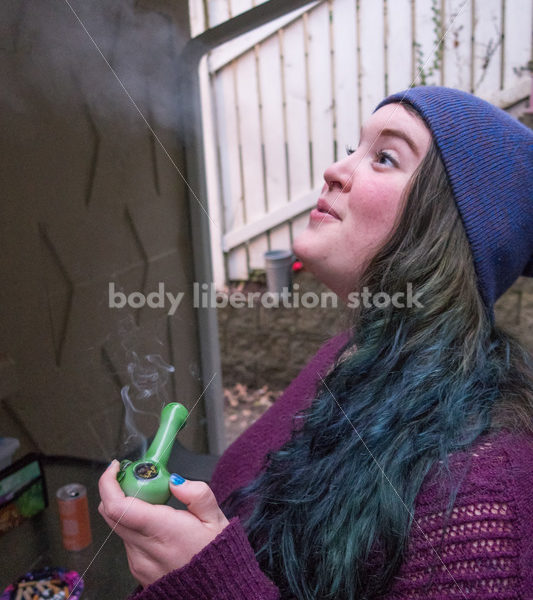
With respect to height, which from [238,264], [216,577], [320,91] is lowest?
[216,577]

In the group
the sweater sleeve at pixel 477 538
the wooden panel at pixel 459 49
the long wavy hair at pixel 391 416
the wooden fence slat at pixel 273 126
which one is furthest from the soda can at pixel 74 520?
the wooden panel at pixel 459 49

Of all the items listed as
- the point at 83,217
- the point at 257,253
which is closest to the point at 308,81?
the point at 257,253

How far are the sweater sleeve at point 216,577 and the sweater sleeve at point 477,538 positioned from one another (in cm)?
13

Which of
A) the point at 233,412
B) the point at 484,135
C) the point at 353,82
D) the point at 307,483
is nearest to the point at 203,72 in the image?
the point at 353,82

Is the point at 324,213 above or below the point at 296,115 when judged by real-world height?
below

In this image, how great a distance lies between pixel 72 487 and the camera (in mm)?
522

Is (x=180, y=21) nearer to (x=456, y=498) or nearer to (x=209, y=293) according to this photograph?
(x=209, y=293)

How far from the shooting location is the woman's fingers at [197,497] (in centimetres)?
40

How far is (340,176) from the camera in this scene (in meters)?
0.54

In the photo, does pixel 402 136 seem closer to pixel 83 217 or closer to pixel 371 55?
pixel 371 55

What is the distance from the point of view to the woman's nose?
533 millimetres

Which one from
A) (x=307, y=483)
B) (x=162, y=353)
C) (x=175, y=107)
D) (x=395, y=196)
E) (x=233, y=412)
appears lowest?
(x=233, y=412)

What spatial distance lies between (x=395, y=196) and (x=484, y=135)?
116 millimetres

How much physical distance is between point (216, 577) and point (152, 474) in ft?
0.31
